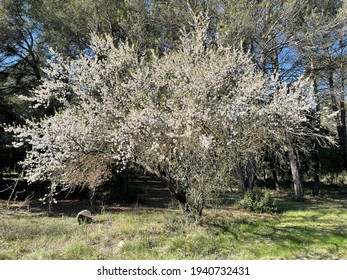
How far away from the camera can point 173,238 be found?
524 centimetres

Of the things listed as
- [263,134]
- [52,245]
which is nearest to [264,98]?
[263,134]

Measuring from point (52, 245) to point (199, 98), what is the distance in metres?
3.86

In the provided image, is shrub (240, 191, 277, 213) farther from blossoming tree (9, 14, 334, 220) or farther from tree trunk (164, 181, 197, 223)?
tree trunk (164, 181, 197, 223)

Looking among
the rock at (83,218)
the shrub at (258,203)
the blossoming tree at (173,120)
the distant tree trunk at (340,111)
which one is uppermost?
the distant tree trunk at (340,111)

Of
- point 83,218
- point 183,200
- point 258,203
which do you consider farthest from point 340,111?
point 83,218

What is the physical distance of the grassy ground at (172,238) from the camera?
15.1ft

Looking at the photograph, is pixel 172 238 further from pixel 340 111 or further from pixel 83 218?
pixel 340 111

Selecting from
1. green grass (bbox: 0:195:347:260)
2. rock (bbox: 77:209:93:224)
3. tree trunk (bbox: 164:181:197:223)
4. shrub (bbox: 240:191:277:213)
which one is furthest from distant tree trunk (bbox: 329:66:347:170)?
rock (bbox: 77:209:93:224)

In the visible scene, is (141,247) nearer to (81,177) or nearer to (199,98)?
(81,177)

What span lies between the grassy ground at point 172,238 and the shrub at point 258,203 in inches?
32.5

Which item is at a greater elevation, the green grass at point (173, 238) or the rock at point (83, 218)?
the rock at point (83, 218)

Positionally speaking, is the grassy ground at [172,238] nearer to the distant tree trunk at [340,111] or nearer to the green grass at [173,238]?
the green grass at [173,238]

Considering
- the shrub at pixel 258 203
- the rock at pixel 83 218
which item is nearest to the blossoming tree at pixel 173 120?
the rock at pixel 83 218
